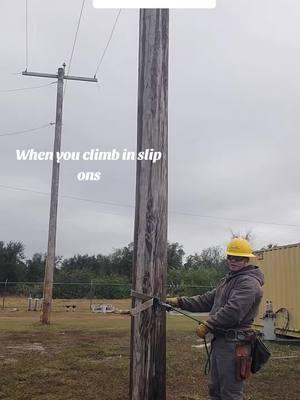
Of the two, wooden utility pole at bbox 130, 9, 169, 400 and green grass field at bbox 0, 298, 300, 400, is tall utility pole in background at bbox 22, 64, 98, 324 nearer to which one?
green grass field at bbox 0, 298, 300, 400

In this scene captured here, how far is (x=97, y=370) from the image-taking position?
907cm

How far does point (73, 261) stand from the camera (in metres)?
59.1

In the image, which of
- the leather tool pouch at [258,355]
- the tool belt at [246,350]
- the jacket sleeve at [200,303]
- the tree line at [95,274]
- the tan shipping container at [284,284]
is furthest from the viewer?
the tree line at [95,274]

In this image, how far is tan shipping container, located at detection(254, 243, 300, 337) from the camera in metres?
14.8

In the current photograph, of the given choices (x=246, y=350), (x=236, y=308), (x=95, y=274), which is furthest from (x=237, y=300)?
(x=95, y=274)

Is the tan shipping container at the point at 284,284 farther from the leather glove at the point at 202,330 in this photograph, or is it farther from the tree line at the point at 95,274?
the tree line at the point at 95,274

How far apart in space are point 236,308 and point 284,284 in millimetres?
11534

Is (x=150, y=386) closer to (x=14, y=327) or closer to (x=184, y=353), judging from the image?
(x=184, y=353)

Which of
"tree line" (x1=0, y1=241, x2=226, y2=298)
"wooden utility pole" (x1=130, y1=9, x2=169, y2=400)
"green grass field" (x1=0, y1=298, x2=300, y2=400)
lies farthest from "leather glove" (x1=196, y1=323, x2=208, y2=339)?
Answer: "tree line" (x1=0, y1=241, x2=226, y2=298)

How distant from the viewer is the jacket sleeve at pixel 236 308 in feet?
14.7

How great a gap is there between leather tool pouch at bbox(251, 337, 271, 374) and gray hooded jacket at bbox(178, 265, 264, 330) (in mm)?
186

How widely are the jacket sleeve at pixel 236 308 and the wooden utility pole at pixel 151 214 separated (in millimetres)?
446

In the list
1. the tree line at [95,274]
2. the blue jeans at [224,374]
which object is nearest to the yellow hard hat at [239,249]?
the blue jeans at [224,374]

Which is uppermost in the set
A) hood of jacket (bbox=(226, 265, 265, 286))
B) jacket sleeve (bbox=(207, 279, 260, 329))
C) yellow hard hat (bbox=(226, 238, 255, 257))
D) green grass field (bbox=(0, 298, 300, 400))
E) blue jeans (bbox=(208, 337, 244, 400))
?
yellow hard hat (bbox=(226, 238, 255, 257))
